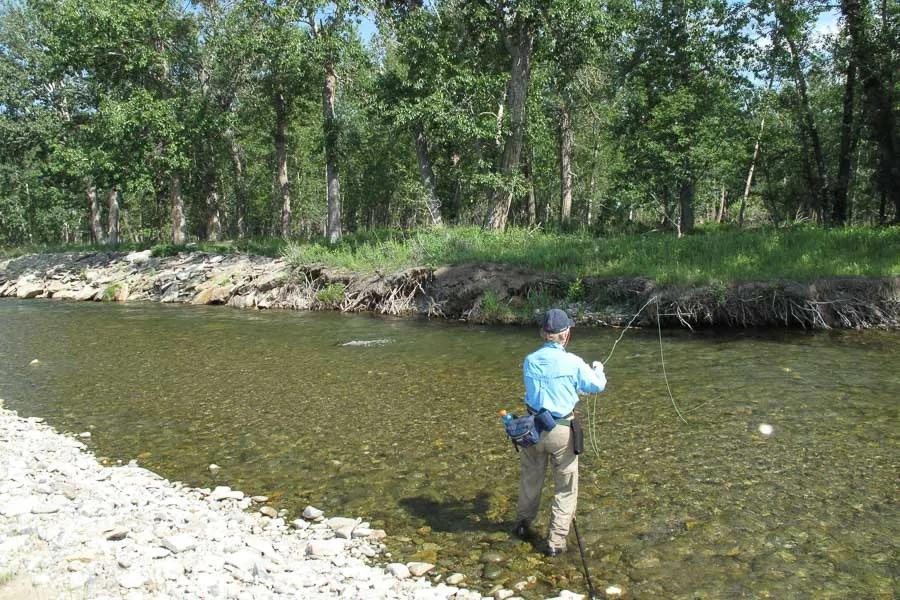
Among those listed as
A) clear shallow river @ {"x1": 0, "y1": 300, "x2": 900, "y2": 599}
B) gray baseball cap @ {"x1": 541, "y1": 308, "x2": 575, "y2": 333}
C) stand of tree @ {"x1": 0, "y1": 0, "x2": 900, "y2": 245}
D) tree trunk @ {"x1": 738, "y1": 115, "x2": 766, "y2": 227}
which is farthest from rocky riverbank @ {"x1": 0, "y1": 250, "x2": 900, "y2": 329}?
tree trunk @ {"x1": 738, "y1": 115, "x2": 766, "y2": 227}

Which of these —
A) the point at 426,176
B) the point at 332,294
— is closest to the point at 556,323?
the point at 332,294

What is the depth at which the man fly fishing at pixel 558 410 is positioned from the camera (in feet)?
16.3

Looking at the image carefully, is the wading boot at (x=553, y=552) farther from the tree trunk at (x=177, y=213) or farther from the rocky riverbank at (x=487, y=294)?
the tree trunk at (x=177, y=213)

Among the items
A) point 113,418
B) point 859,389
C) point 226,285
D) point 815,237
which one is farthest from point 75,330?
point 815,237

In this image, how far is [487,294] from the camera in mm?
18078

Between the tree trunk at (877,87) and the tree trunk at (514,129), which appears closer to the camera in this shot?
the tree trunk at (877,87)

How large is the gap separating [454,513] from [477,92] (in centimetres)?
2282

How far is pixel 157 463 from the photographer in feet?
23.6

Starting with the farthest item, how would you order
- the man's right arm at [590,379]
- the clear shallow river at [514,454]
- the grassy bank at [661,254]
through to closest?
1. the grassy bank at [661,254]
2. the clear shallow river at [514,454]
3. the man's right arm at [590,379]

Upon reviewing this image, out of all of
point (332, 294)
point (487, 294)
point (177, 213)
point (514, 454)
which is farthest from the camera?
point (177, 213)

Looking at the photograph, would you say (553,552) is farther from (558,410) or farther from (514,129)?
(514,129)

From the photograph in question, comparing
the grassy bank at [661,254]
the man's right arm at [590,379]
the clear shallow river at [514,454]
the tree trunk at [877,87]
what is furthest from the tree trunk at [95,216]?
the man's right arm at [590,379]

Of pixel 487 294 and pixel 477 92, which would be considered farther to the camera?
pixel 477 92

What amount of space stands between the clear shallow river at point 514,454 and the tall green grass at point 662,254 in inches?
85.5
